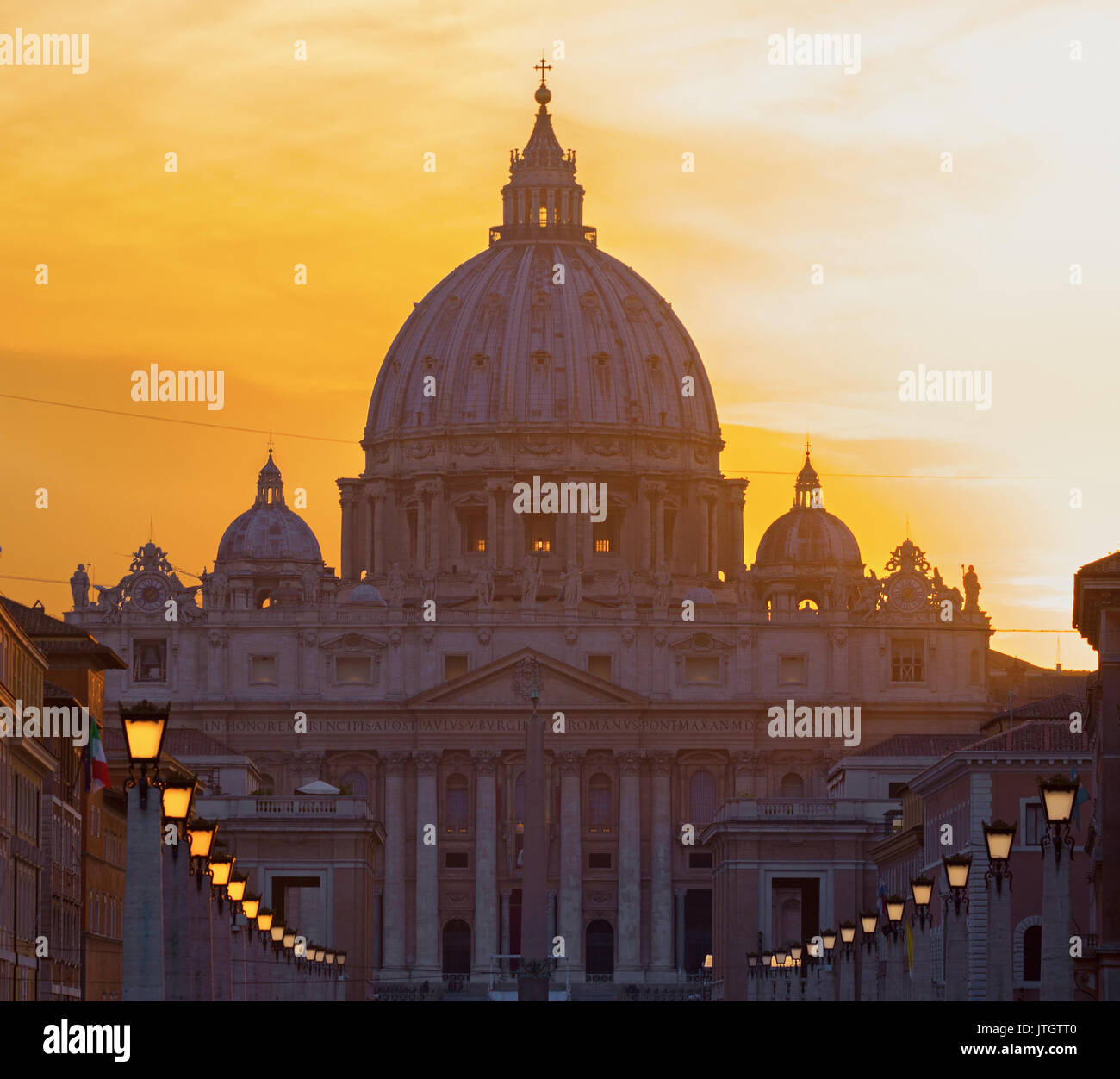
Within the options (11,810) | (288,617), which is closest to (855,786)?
(288,617)

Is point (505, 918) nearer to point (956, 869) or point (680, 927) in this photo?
point (680, 927)

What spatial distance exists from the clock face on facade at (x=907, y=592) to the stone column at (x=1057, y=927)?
131610 millimetres

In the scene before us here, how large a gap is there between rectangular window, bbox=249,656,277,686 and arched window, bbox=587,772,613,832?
54.2ft

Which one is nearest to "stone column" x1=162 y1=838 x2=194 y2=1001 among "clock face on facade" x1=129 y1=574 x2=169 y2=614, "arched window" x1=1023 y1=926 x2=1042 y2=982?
"arched window" x1=1023 y1=926 x2=1042 y2=982

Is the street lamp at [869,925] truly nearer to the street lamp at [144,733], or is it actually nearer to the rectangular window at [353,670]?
the street lamp at [144,733]

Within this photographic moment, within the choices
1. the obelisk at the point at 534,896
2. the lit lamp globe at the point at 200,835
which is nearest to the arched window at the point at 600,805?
the obelisk at the point at 534,896

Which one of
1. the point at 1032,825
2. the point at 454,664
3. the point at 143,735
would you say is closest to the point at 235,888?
the point at 143,735

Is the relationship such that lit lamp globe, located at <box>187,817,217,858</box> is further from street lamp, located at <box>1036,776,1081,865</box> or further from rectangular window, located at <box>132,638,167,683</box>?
rectangular window, located at <box>132,638,167,683</box>

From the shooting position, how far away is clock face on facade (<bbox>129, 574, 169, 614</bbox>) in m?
178

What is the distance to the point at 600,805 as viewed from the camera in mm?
175375

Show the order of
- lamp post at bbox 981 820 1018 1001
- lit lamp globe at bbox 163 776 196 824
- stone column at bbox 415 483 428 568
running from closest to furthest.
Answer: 1. lit lamp globe at bbox 163 776 196 824
2. lamp post at bbox 981 820 1018 1001
3. stone column at bbox 415 483 428 568
